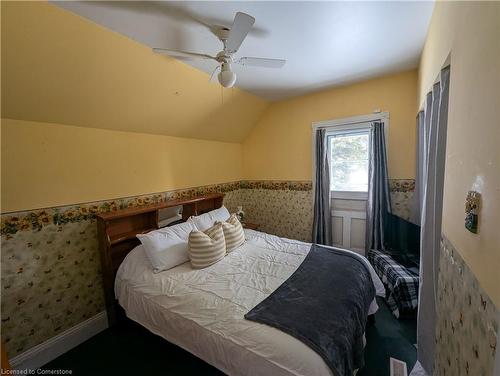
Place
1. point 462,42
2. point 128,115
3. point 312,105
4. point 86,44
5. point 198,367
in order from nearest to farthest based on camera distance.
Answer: point 462,42 → point 86,44 → point 198,367 → point 128,115 → point 312,105

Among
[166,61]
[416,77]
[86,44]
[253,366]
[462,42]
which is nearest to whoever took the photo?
[462,42]

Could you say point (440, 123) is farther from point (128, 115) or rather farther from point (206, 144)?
point (206, 144)

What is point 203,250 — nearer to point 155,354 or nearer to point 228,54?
point 155,354

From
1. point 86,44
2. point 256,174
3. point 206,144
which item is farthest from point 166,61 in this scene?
point 256,174

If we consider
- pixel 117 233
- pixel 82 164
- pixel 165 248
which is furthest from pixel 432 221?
pixel 82 164

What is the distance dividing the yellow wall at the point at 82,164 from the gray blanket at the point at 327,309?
182cm

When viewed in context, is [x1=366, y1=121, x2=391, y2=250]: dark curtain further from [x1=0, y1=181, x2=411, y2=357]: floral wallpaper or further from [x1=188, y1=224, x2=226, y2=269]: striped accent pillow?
[x1=0, y1=181, x2=411, y2=357]: floral wallpaper

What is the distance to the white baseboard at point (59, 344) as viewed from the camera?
5.45 feet

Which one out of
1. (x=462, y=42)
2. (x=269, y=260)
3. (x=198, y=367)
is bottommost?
(x=198, y=367)

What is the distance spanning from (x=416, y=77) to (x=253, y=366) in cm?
326

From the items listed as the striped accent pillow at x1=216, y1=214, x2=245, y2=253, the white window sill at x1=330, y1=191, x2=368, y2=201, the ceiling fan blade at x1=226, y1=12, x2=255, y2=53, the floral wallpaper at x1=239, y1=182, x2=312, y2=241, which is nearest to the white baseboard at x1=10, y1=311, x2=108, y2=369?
the striped accent pillow at x1=216, y1=214, x2=245, y2=253

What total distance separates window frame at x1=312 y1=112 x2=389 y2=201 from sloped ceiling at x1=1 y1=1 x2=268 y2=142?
61.7 inches

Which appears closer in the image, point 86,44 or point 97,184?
point 86,44

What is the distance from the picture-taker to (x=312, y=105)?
10.5 ft
